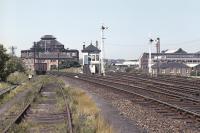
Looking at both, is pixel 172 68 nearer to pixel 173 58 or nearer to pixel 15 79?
pixel 173 58

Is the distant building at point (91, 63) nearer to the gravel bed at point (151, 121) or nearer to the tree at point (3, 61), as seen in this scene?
the tree at point (3, 61)

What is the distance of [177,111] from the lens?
50.6 feet

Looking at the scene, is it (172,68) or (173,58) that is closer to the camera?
(172,68)

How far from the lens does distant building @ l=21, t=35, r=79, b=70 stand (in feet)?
469

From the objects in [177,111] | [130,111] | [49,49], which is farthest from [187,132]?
[49,49]

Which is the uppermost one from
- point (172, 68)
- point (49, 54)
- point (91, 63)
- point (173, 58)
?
point (49, 54)

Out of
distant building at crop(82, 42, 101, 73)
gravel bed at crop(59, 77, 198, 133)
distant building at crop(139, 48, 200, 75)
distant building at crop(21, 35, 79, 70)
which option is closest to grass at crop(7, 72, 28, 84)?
distant building at crop(82, 42, 101, 73)

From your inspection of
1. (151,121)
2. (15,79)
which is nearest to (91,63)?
(15,79)

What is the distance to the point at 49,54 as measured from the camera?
148m

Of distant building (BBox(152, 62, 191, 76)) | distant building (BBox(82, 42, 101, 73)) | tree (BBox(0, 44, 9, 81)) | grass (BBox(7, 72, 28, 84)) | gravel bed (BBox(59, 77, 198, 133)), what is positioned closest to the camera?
gravel bed (BBox(59, 77, 198, 133))

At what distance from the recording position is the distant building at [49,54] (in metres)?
143

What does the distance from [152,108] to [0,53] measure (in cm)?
2893

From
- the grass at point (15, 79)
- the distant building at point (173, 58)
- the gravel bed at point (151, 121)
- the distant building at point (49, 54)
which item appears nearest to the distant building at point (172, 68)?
the distant building at point (49, 54)

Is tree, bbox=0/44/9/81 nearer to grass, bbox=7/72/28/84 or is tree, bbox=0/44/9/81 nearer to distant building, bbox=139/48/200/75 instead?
grass, bbox=7/72/28/84
